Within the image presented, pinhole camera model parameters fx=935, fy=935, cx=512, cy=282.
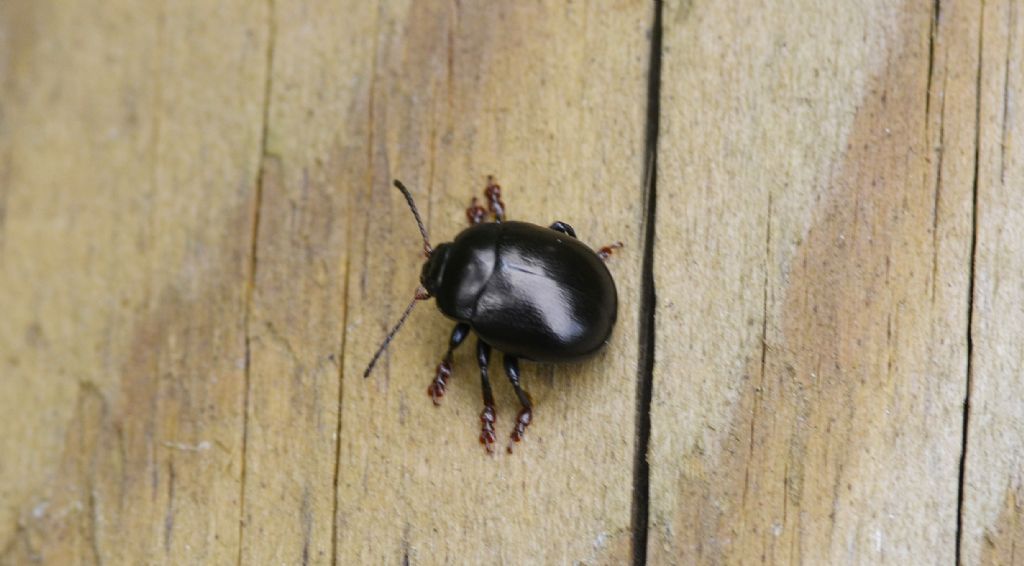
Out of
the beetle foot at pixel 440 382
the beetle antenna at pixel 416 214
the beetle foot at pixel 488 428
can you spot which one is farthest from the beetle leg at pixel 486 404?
the beetle antenna at pixel 416 214

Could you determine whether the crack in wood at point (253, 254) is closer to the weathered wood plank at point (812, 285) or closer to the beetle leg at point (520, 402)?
the beetle leg at point (520, 402)

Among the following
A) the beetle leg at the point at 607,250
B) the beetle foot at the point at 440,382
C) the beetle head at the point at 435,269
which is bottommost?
the beetle foot at the point at 440,382

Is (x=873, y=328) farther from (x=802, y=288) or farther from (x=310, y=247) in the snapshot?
(x=310, y=247)

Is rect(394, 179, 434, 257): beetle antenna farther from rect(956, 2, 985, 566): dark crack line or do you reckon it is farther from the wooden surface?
rect(956, 2, 985, 566): dark crack line

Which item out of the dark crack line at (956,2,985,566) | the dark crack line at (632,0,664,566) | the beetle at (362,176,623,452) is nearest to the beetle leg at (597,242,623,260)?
Answer: the beetle at (362,176,623,452)

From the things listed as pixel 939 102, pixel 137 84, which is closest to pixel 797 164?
pixel 939 102
